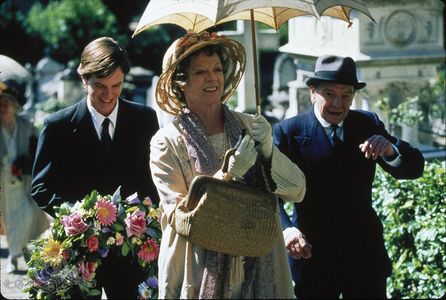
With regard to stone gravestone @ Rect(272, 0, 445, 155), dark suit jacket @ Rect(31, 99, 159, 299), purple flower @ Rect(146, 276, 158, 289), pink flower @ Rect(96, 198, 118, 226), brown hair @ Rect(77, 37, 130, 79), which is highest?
stone gravestone @ Rect(272, 0, 445, 155)

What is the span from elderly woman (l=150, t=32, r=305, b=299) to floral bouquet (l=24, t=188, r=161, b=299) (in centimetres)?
A: 58

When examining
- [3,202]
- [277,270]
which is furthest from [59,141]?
[3,202]

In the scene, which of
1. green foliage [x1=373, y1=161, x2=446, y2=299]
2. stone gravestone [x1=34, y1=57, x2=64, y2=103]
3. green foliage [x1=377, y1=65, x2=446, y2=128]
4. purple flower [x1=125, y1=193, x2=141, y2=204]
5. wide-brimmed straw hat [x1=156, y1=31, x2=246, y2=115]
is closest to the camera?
wide-brimmed straw hat [x1=156, y1=31, x2=246, y2=115]

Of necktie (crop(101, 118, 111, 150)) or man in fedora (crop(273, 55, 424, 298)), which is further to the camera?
necktie (crop(101, 118, 111, 150))

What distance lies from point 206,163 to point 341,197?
0.91 meters

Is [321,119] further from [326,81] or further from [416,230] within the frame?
[416,230]

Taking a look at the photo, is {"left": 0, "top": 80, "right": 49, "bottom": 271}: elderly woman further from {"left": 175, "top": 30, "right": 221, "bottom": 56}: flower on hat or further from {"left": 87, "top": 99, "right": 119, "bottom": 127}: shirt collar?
{"left": 175, "top": 30, "right": 221, "bottom": 56}: flower on hat

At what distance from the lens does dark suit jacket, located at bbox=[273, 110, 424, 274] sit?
426 centimetres

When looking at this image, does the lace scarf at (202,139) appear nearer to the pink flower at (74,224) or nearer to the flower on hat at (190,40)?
the flower on hat at (190,40)

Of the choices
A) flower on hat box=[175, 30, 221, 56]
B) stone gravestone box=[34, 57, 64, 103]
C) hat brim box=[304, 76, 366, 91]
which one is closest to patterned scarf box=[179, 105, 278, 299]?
flower on hat box=[175, 30, 221, 56]

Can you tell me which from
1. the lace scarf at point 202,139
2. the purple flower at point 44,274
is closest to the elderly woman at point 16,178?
the purple flower at point 44,274

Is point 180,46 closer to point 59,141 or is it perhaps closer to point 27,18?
point 59,141

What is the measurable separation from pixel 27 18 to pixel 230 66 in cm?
2007

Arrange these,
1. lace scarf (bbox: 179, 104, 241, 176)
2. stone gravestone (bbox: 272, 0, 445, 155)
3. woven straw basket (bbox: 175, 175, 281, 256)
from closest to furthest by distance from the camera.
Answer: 1. woven straw basket (bbox: 175, 175, 281, 256)
2. lace scarf (bbox: 179, 104, 241, 176)
3. stone gravestone (bbox: 272, 0, 445, 155)
